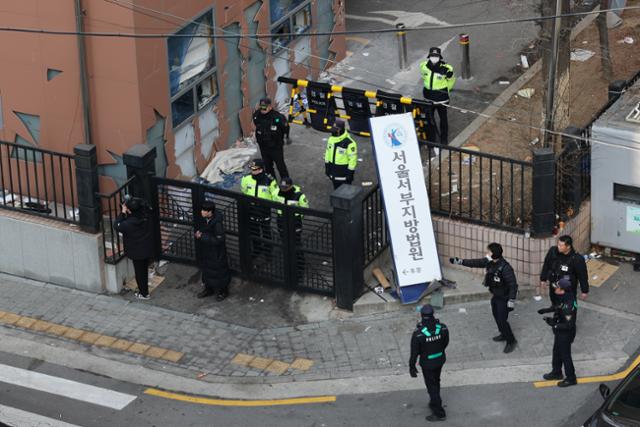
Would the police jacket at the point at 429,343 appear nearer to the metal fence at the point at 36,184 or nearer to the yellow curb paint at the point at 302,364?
the yellow curb paint at the point at 302,364

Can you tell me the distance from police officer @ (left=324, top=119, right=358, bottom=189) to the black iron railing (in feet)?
4.00

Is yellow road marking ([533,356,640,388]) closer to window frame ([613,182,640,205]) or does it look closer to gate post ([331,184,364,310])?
gate post ([331,184,364,310])

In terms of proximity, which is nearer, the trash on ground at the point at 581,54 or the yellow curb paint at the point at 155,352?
the yellow curb paint at the point at 155,352

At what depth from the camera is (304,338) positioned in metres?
19.0

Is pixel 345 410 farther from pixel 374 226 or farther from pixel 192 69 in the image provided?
pixel 192 69

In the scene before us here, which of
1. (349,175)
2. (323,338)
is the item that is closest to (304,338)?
(323,338)

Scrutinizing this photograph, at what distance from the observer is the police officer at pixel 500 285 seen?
703 inches

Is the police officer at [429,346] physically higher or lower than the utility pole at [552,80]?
lower

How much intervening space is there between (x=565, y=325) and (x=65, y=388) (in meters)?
6.38

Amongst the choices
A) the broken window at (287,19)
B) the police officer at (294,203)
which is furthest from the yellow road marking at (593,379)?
the broken window at (287,19)

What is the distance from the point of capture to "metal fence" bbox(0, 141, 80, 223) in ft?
67.5

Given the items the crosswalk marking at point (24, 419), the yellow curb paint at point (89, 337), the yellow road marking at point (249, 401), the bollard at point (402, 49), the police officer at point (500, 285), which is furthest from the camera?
the bollard at point (402, 49)

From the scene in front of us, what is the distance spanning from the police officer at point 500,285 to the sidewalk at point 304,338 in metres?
0.26

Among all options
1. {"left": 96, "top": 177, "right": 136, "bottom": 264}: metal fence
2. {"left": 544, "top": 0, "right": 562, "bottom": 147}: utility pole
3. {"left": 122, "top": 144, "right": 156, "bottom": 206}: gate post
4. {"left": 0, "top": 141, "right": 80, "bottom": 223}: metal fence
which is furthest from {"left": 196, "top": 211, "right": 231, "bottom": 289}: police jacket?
{"left": 544, "top": 0, "right": 562, "bottom": 147}: utility pole
